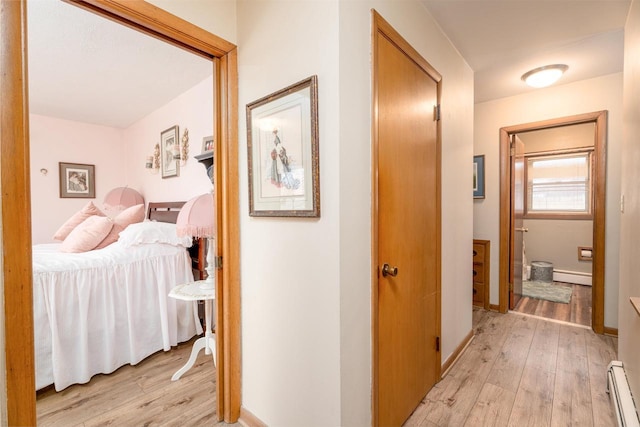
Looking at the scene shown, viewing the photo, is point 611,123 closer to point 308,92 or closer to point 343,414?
point 308,92

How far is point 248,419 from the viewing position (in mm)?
1527

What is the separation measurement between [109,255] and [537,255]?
5627mm

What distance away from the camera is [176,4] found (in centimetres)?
124

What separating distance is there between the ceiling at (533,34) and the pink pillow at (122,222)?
121 inches

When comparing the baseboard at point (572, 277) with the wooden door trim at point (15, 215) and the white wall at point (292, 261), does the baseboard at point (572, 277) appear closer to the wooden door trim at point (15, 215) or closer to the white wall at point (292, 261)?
the white wall at point (292, 261)

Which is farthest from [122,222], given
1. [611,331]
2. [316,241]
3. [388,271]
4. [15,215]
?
[611,331]

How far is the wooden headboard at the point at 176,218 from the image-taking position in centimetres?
267

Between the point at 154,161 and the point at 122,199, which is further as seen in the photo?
the point at 122,199

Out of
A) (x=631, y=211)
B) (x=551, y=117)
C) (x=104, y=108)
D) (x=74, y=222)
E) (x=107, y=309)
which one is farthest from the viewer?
(x=104, y=108)

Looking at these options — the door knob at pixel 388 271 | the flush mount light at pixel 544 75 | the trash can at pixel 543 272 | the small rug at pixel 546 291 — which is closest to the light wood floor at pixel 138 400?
the door knob at pixel 388 271

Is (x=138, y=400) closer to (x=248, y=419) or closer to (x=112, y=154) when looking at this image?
(x=248, y=419)

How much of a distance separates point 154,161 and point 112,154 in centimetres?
125

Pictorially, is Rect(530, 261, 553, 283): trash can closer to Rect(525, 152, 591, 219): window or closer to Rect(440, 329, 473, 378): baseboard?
Rect(525, 152, 591, 219): window

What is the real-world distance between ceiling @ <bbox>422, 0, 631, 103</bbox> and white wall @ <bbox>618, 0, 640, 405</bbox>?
197 millimetres
